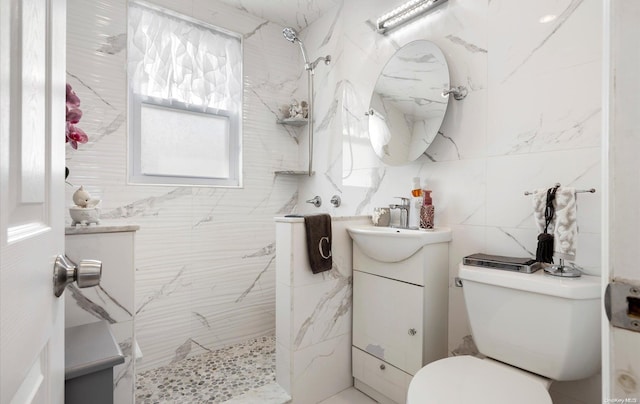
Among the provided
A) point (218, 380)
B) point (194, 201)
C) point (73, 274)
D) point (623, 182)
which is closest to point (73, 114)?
point (73, 274)

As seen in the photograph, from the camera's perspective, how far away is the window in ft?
6.60

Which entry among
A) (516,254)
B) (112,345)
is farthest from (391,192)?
(112,345)

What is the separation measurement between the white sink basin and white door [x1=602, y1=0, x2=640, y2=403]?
1039mm

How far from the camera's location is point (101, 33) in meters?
1.85

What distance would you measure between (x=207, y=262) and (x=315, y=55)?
1841mm

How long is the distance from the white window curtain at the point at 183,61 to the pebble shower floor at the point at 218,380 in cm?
179

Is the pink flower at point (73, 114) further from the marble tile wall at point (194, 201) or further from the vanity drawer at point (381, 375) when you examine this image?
the vanity drawer at point (381, 375)

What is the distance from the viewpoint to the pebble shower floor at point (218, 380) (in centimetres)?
168

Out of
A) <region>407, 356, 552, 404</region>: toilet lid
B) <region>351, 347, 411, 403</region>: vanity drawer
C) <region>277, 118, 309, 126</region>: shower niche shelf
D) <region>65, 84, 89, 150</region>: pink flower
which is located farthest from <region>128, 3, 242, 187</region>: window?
<region>407, 356, 552, 404</region>: toilet lid

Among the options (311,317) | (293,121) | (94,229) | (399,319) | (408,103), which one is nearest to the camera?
(94,229)

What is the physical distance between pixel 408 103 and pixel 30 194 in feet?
5.79

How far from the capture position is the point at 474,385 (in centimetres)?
103

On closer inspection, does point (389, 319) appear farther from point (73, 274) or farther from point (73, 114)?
point (73, 114)

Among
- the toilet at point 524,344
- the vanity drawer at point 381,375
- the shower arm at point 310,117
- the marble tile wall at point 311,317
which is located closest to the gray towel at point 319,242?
the marble tile wall at point 311,317
